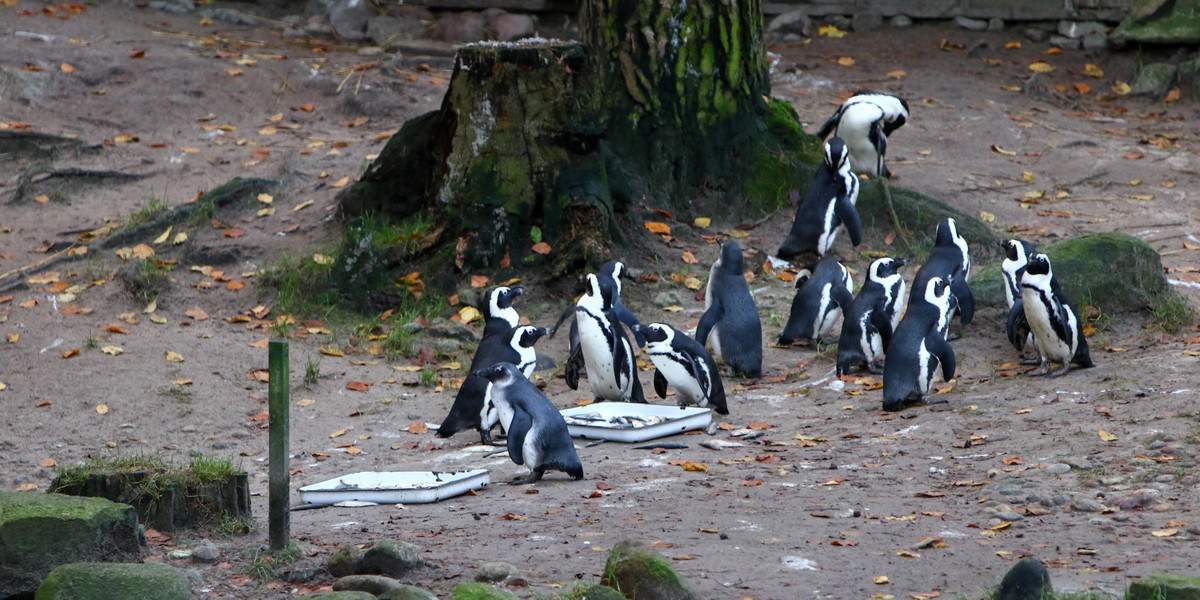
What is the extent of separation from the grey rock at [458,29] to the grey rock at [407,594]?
1086cm

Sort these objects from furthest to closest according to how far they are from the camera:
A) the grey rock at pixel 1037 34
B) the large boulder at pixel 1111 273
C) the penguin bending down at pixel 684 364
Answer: the grey rock at pixel 1037 34 < the large boulder at pixel 1111 273 < the penguin bending down at pixel 684 364

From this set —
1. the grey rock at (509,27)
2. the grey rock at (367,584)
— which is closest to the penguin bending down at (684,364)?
the grey rock at (367,584)

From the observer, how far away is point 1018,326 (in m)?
7.03

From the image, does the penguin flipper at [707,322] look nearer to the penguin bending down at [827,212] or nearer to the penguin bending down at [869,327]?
the penguin bending down at [869,327]

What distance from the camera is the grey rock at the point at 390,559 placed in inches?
154

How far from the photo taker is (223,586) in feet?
13.1

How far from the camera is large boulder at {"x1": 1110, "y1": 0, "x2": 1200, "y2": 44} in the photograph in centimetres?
1279

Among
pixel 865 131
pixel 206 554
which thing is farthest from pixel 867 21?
pixel 206 554

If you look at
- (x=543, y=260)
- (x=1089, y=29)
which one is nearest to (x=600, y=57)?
(x=543, y=260)

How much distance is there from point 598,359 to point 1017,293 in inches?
92.5

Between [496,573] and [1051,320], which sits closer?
[496,573]

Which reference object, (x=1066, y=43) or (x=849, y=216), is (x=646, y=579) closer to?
(x=849, y=216)

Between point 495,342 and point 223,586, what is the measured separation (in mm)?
2849

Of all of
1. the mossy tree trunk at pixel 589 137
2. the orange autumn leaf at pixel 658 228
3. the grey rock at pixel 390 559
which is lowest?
the grey rock at pixel 390 559
